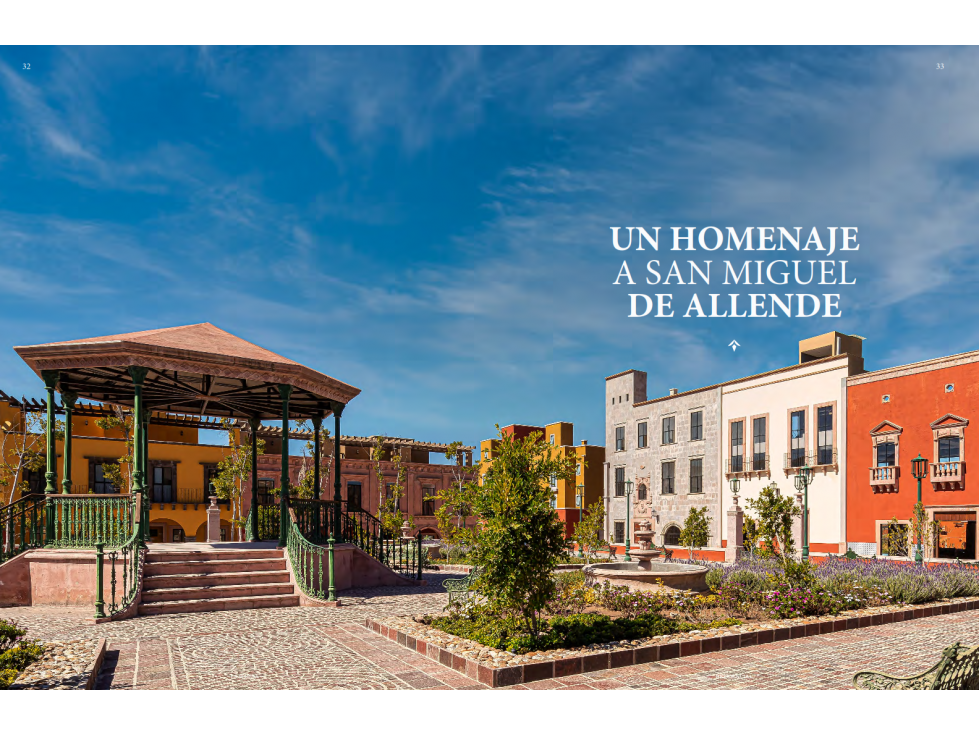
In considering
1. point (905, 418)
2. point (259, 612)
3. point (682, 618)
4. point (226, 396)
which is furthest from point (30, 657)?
point (905, 418)

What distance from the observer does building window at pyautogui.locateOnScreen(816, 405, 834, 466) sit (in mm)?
32188

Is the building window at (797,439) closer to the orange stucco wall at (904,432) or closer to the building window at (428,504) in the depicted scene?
the orange stucco wall at (904,432)

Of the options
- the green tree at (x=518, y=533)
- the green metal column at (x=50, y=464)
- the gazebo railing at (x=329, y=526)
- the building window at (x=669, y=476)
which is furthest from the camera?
the building window at (x=669, y=476)

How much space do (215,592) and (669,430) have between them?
109 ft

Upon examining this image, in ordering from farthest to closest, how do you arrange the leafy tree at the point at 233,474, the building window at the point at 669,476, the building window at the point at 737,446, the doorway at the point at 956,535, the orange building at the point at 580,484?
the orange building at the point at 580,484 → the building window at the point at 669,476 → the building window at the point at 737,446 → the leafy tree at the point at 233,474 → the doorway at the point at 956,535

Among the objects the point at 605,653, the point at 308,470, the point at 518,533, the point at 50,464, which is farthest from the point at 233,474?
the point at 605,653

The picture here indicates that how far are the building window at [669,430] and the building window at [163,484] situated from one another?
27.7 meters

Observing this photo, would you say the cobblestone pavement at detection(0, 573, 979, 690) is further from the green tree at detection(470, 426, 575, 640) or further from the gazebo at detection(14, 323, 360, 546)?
the gazebo at detection(14, 323, 360, 546)

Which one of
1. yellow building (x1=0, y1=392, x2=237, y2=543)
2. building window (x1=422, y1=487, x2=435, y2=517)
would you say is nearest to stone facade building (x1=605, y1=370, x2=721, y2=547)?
building window (x1=422, y1=487, x2=435, y2=517)

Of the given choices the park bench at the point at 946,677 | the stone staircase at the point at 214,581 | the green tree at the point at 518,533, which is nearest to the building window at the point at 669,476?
the stone staircase at the point at 214,581

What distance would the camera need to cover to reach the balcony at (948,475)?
87.8 ft
